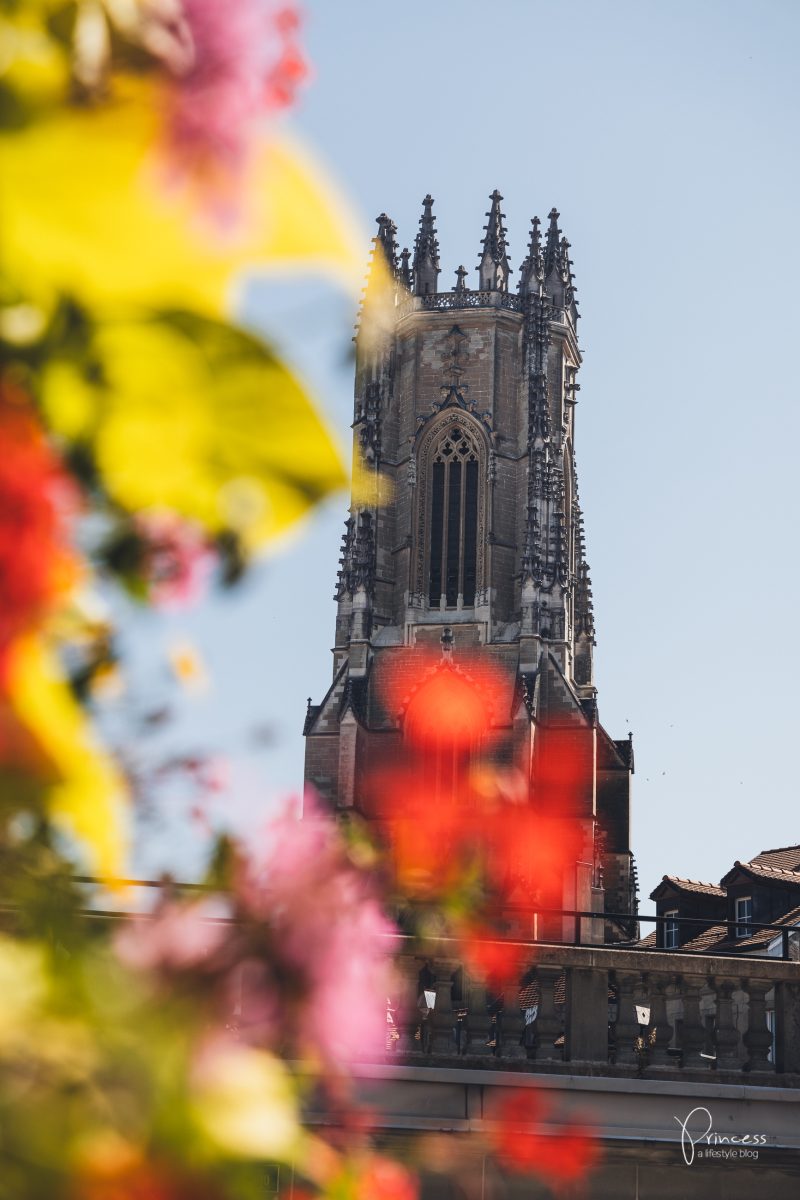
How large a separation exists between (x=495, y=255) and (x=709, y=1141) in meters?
40.8

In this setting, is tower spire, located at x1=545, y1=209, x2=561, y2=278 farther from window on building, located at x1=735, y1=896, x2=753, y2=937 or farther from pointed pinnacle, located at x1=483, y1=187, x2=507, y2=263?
window on building, located at x1=735, y1=896, x2=753, y2=937

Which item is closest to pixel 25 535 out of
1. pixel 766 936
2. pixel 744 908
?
pixel 766 936

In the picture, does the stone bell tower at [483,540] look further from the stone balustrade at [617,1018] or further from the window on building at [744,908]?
the stone balustrade at [617,1018]

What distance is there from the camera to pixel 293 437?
0.94 m

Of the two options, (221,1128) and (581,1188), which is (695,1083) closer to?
(581,1188)

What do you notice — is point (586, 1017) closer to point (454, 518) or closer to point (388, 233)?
point (454, 518)

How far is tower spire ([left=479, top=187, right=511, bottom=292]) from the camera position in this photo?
46.2 metres

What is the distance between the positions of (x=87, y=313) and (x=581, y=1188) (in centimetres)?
683

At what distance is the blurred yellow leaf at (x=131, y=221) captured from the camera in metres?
0.82

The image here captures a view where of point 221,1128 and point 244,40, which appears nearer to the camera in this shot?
point 221,1128

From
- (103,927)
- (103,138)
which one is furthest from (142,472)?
(103,927)

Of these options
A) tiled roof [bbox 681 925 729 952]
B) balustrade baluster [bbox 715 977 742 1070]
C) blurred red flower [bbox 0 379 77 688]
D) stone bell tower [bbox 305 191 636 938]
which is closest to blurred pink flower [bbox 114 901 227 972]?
blurred red flower [bbox 0 379 77 688]

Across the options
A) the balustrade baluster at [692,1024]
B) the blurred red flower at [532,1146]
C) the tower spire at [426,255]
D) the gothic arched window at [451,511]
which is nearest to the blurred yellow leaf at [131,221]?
the blurred red flower at [532,1146]

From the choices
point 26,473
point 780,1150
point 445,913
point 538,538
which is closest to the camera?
point 26,473
